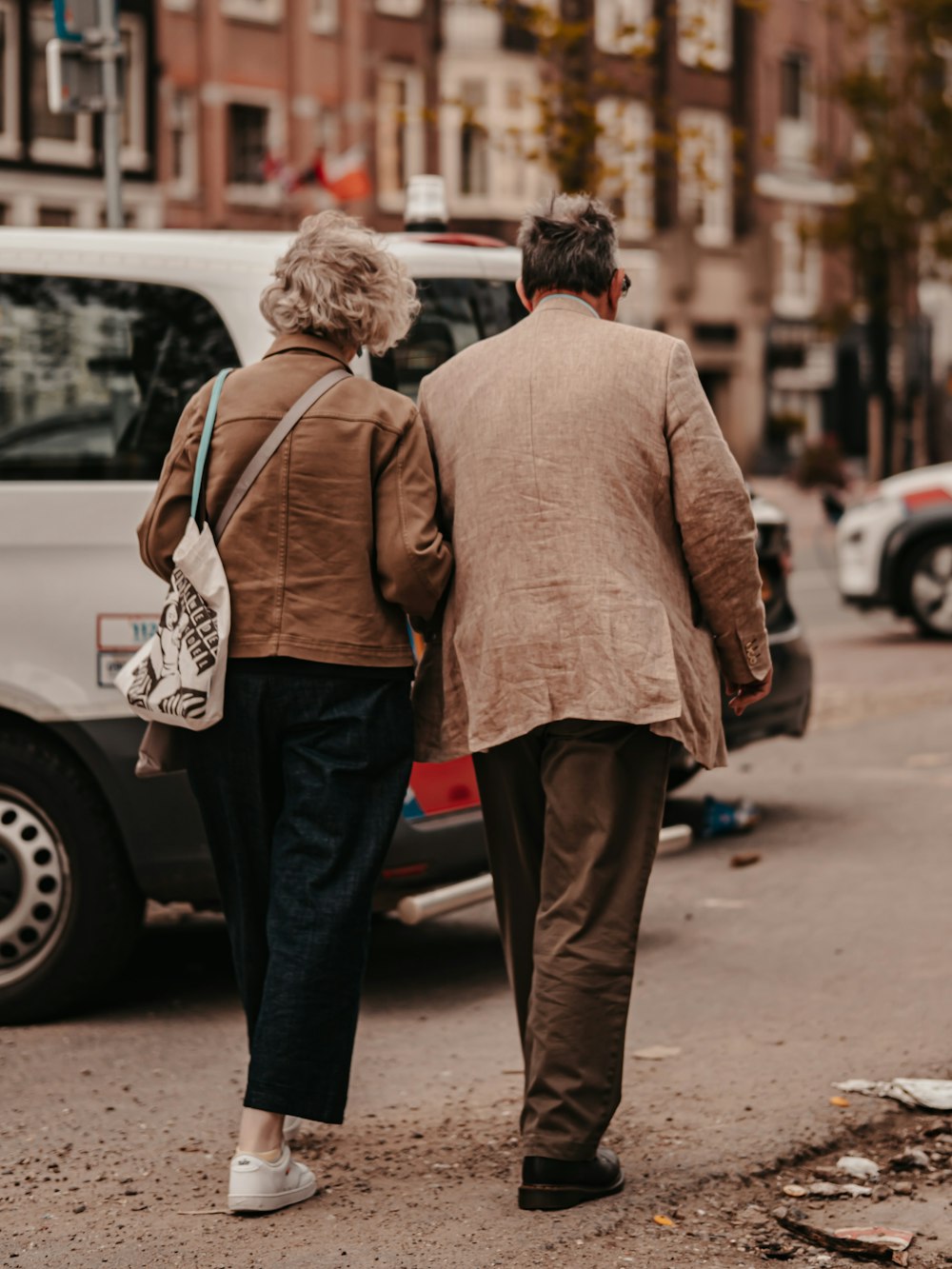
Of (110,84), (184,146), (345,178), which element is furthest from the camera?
(184,146)

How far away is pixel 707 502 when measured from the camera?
389cm

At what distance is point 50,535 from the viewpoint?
5.20m

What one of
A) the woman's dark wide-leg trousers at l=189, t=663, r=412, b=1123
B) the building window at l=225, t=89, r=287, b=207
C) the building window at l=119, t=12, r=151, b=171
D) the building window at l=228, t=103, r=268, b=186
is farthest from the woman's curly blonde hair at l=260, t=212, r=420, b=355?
the building window at l=228, t=103, r=268, b=186

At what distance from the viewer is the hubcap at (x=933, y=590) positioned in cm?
1506

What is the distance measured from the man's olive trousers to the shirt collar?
813 mm

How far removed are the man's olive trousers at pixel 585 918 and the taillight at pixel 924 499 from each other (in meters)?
11.4

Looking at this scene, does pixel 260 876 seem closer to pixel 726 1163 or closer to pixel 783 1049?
pixel 726 1163

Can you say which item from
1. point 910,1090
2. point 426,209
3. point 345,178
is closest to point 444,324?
point 426,209

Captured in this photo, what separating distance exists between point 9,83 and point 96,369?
29506 millimetres

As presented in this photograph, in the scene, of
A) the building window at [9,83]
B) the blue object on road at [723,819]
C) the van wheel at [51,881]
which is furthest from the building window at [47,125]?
the van wheel at [51,881]

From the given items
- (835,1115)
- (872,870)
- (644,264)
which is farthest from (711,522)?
(872,870)

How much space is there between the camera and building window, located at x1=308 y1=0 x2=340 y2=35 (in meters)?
38.4

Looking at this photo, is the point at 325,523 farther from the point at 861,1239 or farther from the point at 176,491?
the point at 861,1239

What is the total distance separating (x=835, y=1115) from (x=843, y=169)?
3288 centimetres
